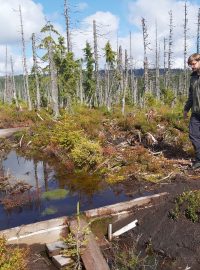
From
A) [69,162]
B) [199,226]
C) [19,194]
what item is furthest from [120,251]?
[69,162]

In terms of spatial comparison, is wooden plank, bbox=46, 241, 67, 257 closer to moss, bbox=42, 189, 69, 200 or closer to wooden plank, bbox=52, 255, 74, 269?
wooden plank, bbox=52, 255, 74, 269

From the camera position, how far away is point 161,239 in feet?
18.1

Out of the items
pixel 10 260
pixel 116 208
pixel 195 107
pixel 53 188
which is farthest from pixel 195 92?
pixel 10 260

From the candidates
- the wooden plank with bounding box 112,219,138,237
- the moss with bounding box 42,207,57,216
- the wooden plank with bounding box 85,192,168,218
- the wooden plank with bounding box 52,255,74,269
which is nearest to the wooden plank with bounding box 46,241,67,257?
the wooden plank with bounding box 52,255,74,269

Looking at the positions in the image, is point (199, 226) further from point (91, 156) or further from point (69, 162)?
point (69, 162)

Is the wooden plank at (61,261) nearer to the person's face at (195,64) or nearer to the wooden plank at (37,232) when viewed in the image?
the wooden plank at (37,232)

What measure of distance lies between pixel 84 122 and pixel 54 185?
7196 mm

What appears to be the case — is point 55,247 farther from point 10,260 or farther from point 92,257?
point 10,260

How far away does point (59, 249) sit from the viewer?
5.21m

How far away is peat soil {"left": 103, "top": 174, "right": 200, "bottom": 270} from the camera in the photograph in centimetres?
496

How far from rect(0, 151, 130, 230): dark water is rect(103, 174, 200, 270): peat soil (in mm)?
1389

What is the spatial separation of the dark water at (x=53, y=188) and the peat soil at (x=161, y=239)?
4.56 feet

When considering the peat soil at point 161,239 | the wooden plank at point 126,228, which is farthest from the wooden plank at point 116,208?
the wooden plank at point 126,228

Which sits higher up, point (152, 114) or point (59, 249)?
point (152, 114)
